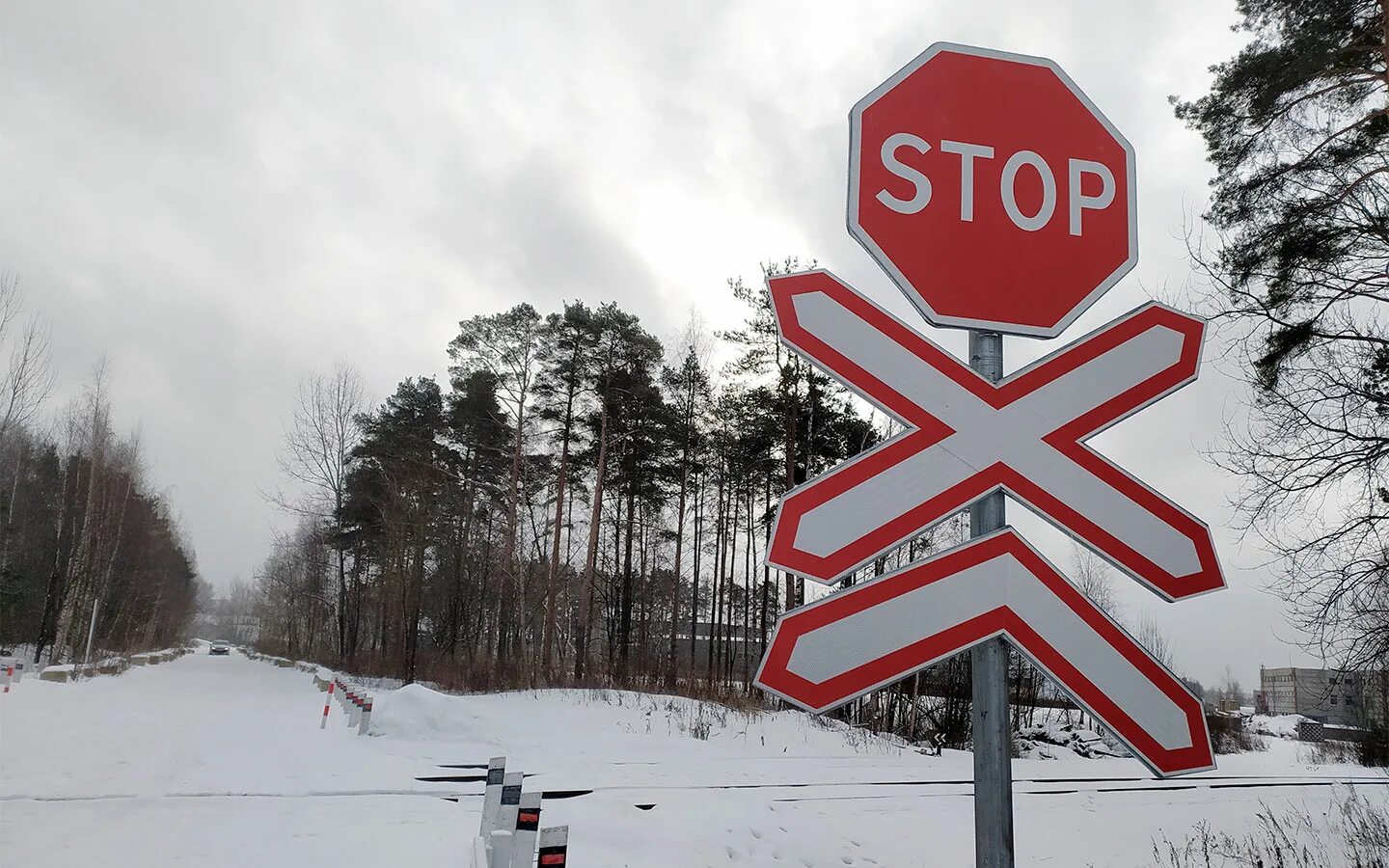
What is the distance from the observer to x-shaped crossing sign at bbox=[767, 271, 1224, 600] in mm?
1404

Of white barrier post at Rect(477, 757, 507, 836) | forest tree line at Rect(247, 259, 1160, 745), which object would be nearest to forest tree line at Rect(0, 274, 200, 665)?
forest tree line at Rect(247, 259, 1160, 745)

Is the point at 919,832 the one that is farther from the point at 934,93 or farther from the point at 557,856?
the point at 934,93

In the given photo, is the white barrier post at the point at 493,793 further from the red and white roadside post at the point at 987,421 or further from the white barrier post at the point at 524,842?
the red and white roadside post at the point at 987,421

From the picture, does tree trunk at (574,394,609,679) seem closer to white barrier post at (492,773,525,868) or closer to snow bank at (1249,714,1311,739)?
white barrier post at (492,773,525,868)

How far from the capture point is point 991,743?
1.37 metres

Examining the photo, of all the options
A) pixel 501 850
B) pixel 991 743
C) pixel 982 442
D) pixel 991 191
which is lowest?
pixel 501 850

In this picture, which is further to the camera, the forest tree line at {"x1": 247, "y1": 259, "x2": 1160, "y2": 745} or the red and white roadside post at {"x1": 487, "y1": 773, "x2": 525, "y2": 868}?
the forest tree line at {"x1": 247, "y1": 259, "x2": 1160, "y2": 745}

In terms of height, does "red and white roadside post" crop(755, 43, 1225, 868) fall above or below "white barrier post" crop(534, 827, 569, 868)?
above

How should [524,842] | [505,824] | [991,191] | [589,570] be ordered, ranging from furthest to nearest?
[589,570] < [505,824] < [524,842] < [991,191]

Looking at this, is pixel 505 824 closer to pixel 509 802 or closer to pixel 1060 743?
pixel 509 802

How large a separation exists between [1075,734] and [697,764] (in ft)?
53.9

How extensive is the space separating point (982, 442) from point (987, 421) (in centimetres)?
4

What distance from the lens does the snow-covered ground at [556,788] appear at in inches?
267

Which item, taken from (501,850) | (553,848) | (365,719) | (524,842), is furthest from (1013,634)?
(365,719)
